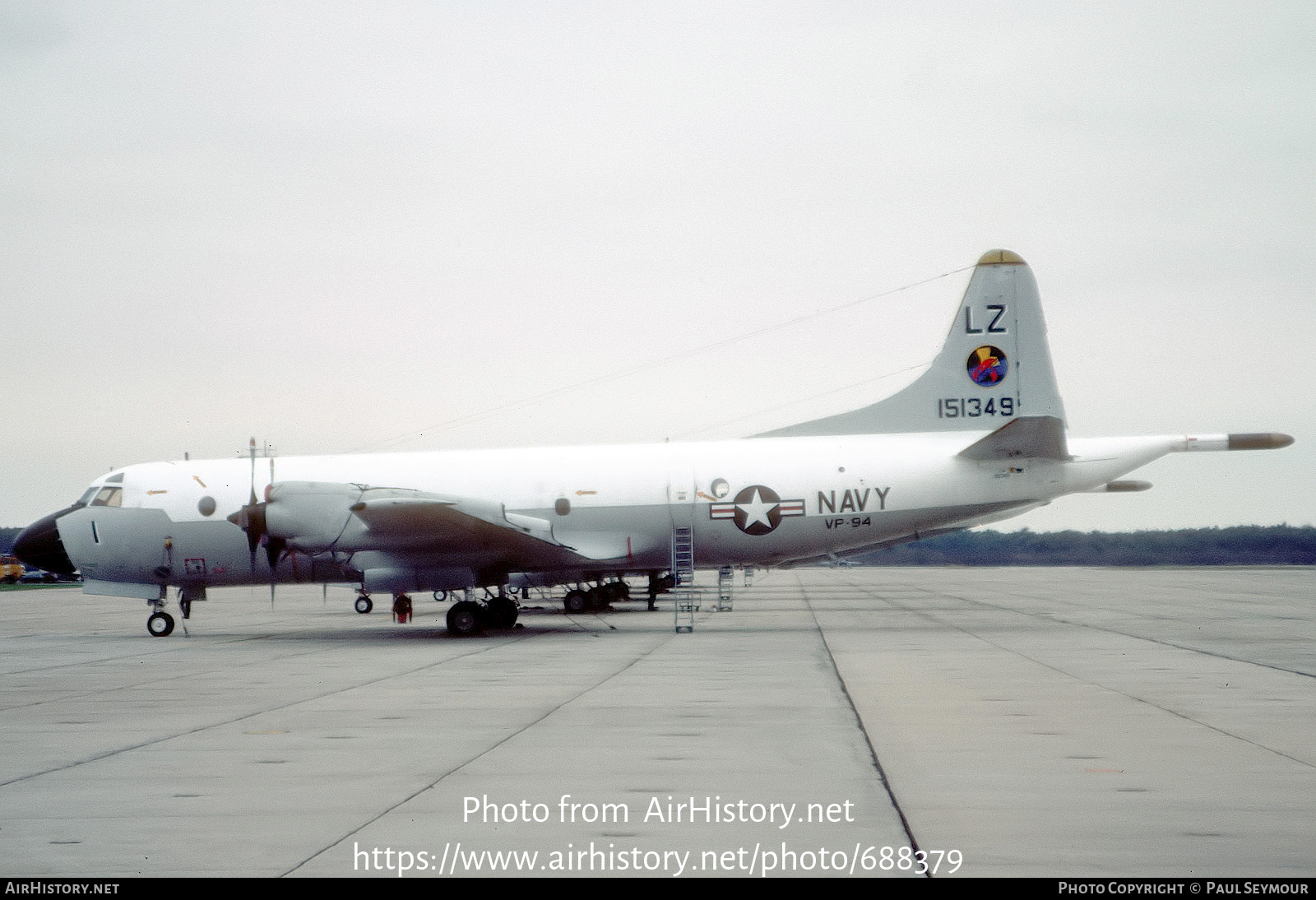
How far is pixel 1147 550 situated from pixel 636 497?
107271 mm

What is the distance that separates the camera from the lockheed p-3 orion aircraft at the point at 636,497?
2183cm

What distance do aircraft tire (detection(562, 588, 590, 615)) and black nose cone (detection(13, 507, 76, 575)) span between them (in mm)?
12626

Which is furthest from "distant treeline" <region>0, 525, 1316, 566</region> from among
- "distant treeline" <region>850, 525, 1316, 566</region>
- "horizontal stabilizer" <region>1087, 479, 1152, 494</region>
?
"horizontal stabilizer" <region>1087, 479, 1152, 494</region>

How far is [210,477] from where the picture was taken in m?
24.3

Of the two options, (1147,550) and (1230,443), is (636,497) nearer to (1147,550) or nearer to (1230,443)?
(1230,443)

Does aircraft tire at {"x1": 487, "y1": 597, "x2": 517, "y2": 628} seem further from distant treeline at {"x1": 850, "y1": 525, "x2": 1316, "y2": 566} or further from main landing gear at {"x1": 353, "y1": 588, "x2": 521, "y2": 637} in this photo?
distant treeline at {"x1": 850, "y1": 525, "x2": 1316, "y2": 566}

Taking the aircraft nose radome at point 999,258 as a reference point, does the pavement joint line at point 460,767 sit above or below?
below

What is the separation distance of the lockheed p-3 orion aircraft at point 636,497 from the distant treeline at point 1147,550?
264ft

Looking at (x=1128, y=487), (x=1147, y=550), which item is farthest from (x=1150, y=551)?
(x=1128, y=487)

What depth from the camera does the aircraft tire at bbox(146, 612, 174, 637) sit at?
24141 mm

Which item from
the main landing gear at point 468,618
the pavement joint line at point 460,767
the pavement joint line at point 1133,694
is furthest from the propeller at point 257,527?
the pavement joint line at point 1133,694

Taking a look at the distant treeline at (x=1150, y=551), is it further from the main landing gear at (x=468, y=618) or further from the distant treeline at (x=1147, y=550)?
the main landing gear at (x=468, y=618)
